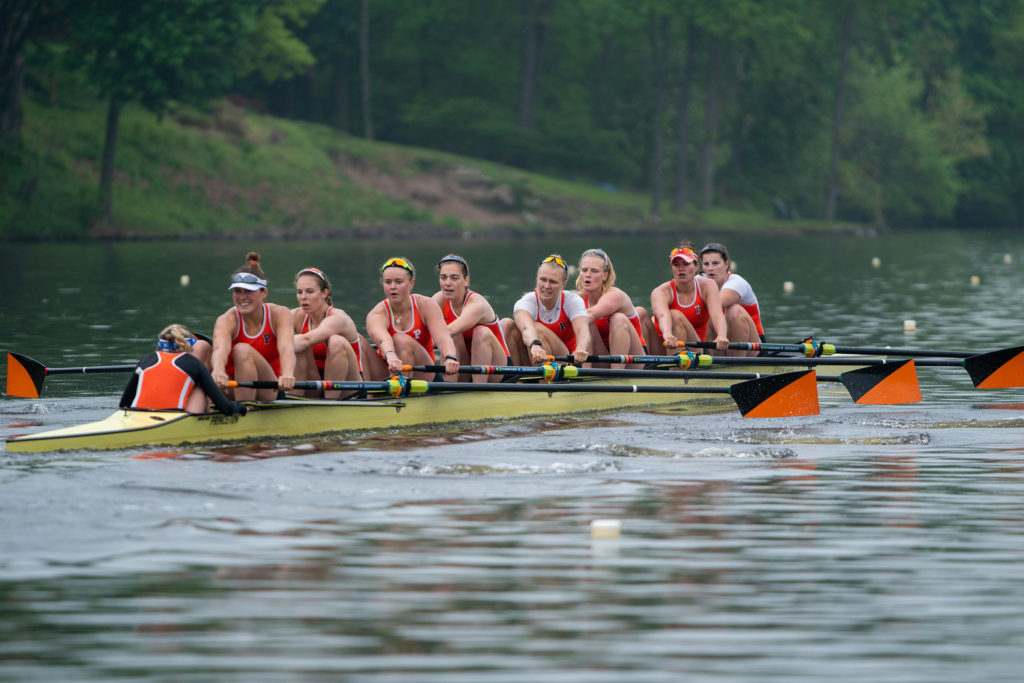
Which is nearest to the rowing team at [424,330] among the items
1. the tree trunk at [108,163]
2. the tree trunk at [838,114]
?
the tree trunk at [108,163]

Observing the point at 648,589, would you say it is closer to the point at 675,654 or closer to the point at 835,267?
the point at 675,654

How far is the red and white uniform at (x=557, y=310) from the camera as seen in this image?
1524 centimetres

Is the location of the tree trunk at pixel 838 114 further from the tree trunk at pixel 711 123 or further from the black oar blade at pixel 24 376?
the black oar blade at pixel 24 376

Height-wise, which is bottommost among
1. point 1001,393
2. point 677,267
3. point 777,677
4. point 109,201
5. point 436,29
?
point 777,677

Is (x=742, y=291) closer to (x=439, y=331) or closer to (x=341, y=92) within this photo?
(x=439, y=331)

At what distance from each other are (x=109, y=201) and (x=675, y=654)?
4552 cm

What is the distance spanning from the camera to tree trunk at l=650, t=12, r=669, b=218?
66000 millimetres

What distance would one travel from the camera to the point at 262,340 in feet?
42.0

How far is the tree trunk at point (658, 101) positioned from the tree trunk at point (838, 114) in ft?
28.8

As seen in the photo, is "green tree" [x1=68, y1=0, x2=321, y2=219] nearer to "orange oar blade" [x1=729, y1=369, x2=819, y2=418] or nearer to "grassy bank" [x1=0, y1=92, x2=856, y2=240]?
"grassy bank" [x1=0, y1=92, x2=856, y2=240]

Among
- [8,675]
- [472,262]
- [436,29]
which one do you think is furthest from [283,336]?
[436,29]

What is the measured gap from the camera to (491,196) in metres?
62.8

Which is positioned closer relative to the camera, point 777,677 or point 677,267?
point 777,677

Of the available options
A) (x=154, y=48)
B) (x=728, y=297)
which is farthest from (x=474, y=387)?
(x=154, y=48)
